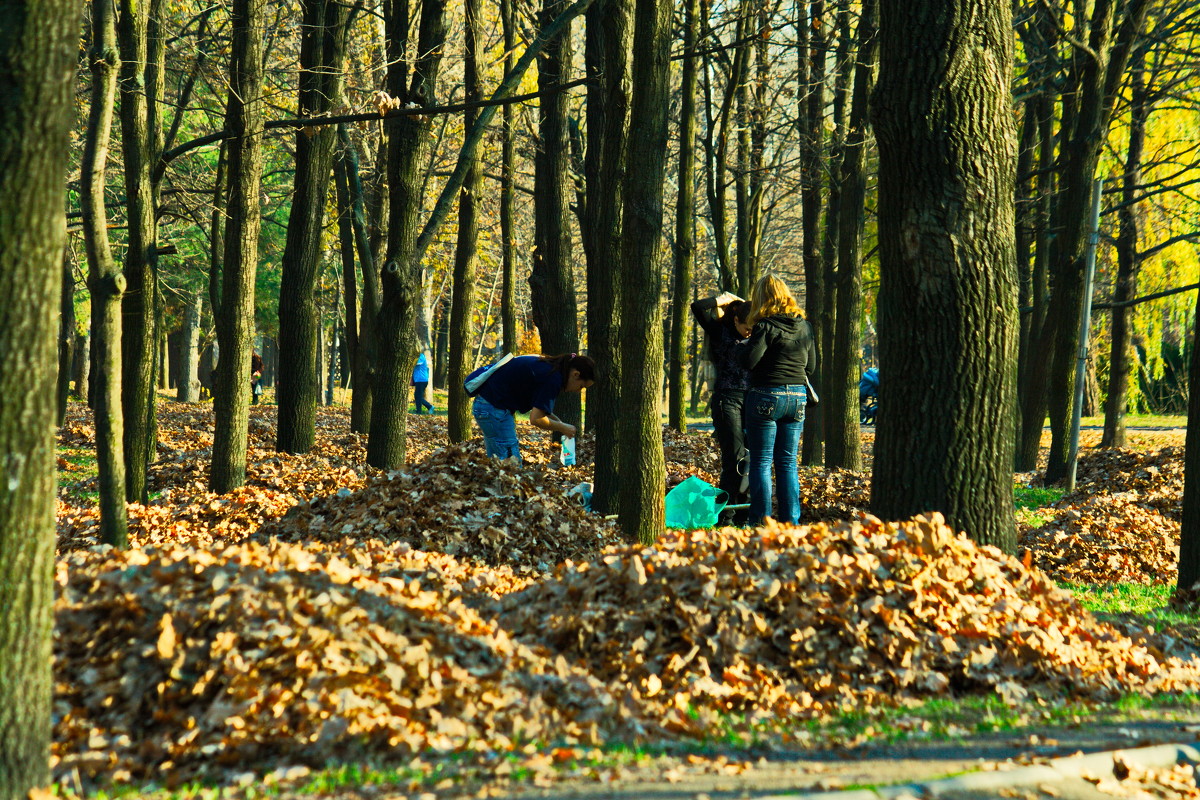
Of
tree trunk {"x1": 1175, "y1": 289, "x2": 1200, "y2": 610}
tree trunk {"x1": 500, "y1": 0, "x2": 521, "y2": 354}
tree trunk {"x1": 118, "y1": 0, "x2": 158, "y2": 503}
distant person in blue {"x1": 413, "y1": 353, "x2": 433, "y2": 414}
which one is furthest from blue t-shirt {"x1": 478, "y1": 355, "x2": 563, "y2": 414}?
distant person in blue {"x1": 413, "y1": 353, "x2": 433, "y2": 414}

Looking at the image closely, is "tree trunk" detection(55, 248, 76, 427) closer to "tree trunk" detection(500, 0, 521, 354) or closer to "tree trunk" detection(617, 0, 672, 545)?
"tree trunk" detection(500, 0, 521, 354)

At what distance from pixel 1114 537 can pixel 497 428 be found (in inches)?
215

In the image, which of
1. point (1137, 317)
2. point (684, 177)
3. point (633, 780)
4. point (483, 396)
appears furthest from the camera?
point (1137, 317)

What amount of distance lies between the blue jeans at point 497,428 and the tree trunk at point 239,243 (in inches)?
87.1

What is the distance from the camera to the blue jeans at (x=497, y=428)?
28.8 ft

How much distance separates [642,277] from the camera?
272 inches

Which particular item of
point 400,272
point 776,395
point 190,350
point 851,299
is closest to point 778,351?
point 776,395

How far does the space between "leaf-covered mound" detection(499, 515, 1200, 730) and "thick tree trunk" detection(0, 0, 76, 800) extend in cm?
219

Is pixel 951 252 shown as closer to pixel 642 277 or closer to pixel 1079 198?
pixel 642 277

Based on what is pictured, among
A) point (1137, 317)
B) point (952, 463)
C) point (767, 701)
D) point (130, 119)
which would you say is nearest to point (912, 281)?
point (952, 463)

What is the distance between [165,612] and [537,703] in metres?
1.53

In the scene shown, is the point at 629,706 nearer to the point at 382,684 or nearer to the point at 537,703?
the point at 537,703

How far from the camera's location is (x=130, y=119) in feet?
30.1

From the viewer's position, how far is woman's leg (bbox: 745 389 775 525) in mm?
7891
